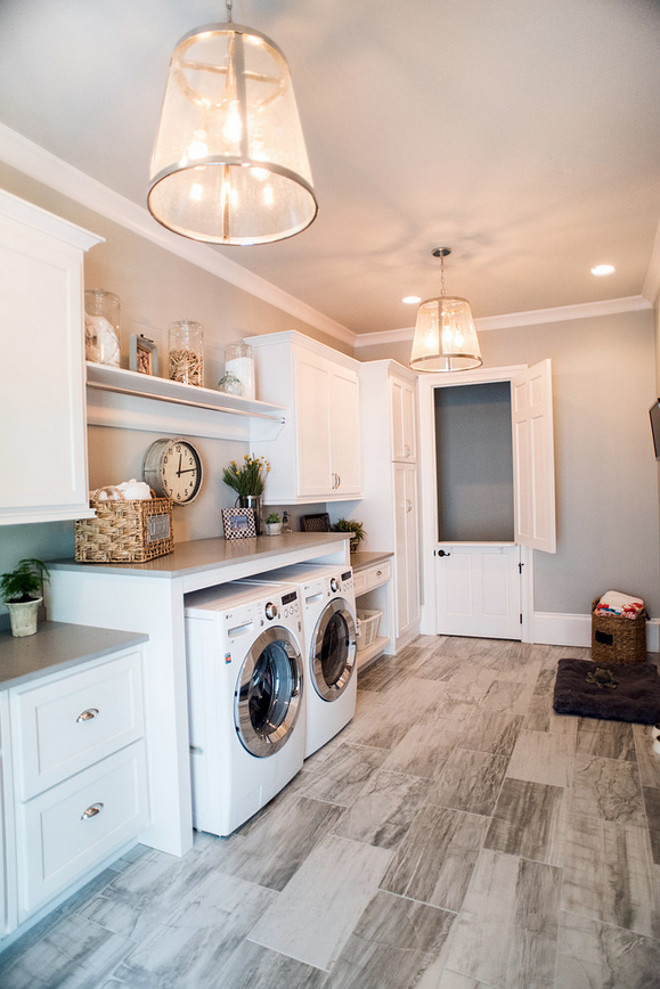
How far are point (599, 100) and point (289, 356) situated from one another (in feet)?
6.41

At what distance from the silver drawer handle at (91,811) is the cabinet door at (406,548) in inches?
112

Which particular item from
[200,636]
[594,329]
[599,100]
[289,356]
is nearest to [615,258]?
[594,329]

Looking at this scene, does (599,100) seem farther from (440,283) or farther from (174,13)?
(440,283)

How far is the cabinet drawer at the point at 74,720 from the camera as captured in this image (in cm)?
164

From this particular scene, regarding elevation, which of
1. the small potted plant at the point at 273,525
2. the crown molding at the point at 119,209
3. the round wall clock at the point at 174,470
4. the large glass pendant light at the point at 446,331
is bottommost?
the small potted plant at the point at 273,525

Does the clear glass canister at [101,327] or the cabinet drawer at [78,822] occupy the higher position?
the clear glass canister at [101,327]

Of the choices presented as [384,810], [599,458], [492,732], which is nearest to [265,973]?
[384,810]

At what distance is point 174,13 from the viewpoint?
162cm

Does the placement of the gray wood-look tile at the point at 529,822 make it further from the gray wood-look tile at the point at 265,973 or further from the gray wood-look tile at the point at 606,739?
the gray wood-look tile at the point at 265,973

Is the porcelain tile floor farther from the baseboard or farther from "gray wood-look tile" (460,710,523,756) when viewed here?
the baseboard

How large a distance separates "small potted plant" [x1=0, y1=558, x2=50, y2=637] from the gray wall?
3.78m

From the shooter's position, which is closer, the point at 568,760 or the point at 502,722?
the point at 568,760

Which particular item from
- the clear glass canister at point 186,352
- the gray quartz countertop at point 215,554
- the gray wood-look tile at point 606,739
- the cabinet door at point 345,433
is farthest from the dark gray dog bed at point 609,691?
the clear glass canister at point 186,352

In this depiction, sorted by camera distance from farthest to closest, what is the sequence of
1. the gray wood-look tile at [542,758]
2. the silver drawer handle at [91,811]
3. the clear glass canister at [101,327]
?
the gray wood-look tile at [542,758]
the clear glass canister at [101,327]
the silver drawer handle at [91,811]
